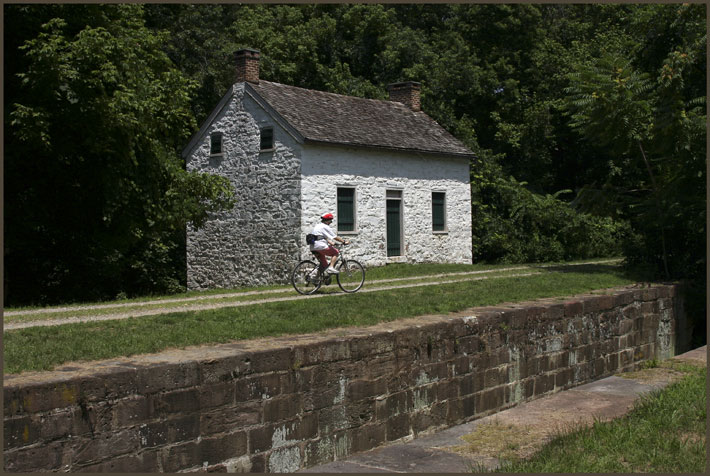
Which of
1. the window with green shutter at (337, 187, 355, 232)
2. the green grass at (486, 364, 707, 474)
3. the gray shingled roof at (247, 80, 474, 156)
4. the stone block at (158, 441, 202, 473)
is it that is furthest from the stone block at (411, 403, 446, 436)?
the window with green shutter at (337, 187, 355, 232)

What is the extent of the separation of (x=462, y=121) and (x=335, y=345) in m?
26.8

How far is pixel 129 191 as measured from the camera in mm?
19344

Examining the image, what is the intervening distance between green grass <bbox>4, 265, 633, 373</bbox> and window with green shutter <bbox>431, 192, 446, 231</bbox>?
12.0 meters

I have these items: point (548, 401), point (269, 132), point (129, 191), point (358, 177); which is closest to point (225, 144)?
point (269, 132)

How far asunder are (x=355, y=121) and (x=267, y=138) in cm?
336

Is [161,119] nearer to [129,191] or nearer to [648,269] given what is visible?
[129,191]

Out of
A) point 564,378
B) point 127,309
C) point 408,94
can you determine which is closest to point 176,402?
point 127,309

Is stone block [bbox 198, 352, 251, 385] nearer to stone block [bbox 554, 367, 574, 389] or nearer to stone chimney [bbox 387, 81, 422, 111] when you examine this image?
stone block [bbox 554, 367, 574, 389]

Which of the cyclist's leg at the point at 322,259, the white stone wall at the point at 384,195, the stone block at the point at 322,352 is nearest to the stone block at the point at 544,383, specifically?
the stone block at the point at 322,352

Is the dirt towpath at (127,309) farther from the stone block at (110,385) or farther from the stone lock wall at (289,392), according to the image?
the stone block at (110,385)

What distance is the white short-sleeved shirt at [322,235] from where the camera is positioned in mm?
15812

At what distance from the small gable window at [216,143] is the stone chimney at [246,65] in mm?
2105

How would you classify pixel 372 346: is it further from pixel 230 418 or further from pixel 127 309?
pixel 127 309

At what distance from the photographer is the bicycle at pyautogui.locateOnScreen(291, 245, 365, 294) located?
52.4ft
